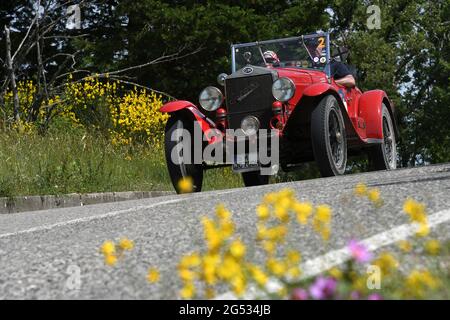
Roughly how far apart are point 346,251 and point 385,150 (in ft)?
28.0

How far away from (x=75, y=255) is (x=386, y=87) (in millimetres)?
31666

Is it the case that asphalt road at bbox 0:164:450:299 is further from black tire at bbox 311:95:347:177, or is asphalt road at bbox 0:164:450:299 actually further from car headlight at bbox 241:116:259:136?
car headlight at bbox 241:116:259:136

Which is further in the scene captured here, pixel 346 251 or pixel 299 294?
pixel 346 251

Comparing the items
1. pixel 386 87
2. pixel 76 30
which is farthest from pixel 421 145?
pixel 76 30

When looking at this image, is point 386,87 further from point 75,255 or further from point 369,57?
point 75,255

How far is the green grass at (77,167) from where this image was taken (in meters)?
12.3

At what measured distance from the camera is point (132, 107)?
58.6 feet

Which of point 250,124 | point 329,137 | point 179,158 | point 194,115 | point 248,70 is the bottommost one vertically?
point 179,158

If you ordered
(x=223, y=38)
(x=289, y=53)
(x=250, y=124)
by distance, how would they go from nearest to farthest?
(x=250, y=124) → (x=289, y=53) → (x=223, y=38)

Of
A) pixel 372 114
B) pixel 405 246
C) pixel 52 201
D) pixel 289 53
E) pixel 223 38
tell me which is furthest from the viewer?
pixel 223 38

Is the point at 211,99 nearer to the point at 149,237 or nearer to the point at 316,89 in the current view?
the point at 316,89

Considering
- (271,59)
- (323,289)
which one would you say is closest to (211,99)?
(271,59)

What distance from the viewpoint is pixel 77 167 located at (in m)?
13.4

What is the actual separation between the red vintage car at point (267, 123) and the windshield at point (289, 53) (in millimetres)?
194
